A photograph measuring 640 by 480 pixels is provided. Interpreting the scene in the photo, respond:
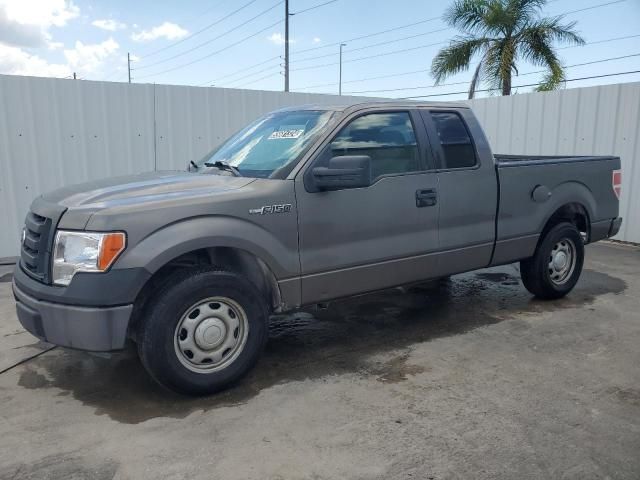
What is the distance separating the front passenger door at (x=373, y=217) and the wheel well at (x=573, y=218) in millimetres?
1760

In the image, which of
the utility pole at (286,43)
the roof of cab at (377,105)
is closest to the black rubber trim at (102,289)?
the roof of cab at (377,105)

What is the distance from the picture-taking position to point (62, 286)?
3260 mm

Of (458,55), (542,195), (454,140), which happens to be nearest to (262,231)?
(454,140)

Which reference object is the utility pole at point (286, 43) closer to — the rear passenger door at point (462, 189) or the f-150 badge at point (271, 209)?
the rear passenger door at point (462, 189)

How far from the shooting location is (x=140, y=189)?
144 inches

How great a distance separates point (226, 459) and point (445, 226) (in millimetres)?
2631

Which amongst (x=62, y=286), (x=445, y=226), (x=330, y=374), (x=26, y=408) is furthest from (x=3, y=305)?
(x=445, y=226)

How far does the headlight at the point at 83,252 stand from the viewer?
3.18 metres

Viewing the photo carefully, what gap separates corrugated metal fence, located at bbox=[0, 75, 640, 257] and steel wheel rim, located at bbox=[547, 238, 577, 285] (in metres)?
3.67

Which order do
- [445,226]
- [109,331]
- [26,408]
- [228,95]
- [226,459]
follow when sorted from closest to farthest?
[226,459] → [109,331] → [26,408] → [445,226] → [228,95]

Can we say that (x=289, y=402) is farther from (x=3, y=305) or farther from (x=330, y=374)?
(x=3, y=305)

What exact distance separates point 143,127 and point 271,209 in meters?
5.43

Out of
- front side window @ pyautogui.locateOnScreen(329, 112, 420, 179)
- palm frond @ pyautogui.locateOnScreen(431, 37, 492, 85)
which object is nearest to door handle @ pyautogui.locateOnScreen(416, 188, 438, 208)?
front side window @ pyautogui.locateOnScreen(329, 112, 420, 179)

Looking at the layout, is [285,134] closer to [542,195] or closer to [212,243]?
[212,243]
